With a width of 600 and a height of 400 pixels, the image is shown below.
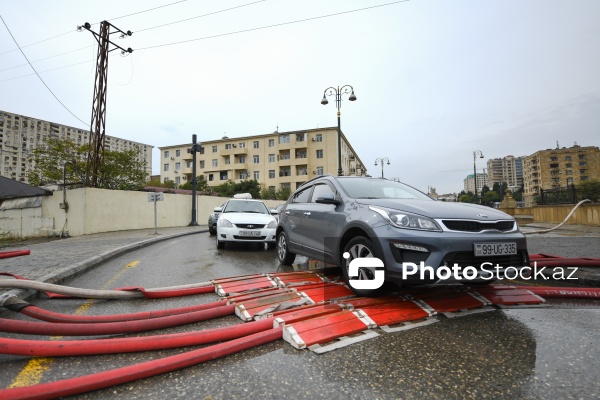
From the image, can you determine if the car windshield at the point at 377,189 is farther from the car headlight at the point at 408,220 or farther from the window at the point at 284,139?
the window at the point at 284,139

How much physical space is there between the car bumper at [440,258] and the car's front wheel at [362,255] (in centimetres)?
26

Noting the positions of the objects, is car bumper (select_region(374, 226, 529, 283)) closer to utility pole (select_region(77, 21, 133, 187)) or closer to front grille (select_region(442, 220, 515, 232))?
front grille (select_region(442, 220, 515, 232))

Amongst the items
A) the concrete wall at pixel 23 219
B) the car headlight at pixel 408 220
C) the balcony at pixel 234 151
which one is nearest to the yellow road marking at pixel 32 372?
the car headlight at pixel 408 220

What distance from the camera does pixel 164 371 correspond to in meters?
2.15

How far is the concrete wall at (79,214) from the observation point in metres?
15.5

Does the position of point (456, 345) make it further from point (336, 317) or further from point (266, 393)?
point (266, 393)

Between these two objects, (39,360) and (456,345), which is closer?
(39,360)

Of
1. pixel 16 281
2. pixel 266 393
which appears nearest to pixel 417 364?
pixel 266 393

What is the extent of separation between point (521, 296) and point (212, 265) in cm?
511

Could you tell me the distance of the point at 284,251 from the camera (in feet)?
20.8

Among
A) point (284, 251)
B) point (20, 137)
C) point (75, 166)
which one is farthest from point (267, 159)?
point (20, 137)

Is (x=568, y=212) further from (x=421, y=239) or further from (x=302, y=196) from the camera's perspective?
(x=421, y=239)

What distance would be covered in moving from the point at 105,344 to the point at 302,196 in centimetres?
390

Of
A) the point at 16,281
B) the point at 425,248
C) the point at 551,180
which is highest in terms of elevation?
the point at 551,180
